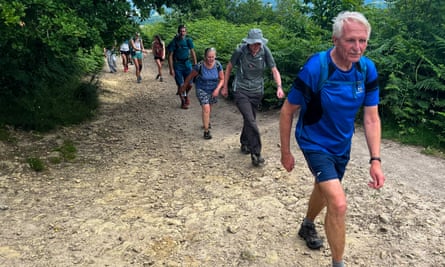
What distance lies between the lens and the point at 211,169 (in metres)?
6.56

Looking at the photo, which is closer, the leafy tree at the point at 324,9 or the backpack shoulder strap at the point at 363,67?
the backpack shoulder strap at the point at 363,67

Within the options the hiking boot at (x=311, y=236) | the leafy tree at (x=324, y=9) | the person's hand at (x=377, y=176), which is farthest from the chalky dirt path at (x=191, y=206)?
the leafy tree at (x=324, y=9)

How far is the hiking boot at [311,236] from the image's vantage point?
416cm

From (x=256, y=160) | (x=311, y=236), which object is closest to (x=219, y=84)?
(x=256, y=160)

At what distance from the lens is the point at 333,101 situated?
124 inches

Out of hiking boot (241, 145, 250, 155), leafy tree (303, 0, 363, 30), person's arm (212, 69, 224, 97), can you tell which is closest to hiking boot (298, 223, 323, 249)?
hiking boot (241, 145, 250, 155)

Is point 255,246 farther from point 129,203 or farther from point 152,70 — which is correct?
point 152,70

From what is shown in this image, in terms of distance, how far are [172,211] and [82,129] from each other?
4.14m

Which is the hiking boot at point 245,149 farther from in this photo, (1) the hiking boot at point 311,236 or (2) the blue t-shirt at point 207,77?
(1) the hiking boot at point 311,236

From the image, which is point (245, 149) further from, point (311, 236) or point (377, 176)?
point (377, 176)

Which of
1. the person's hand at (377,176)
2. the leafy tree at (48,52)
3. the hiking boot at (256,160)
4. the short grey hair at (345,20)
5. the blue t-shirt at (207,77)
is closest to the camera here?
the short grey hair at (345,20)

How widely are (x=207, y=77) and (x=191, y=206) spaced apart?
3.17m

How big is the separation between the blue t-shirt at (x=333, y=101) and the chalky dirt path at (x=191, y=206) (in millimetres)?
1358

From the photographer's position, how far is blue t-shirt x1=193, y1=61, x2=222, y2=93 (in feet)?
25.4
